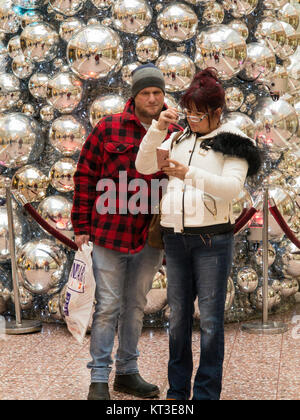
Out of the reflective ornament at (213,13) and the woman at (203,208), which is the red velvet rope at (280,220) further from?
the woman at (203,208)

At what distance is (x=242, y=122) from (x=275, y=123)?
0.25m

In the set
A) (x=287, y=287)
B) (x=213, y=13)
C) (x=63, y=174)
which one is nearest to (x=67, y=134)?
(x=63, y=174)

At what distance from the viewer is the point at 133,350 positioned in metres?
3.41

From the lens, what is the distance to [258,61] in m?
4.38

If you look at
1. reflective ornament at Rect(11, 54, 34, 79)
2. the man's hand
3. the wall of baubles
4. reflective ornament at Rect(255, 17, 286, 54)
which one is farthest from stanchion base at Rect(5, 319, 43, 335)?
reflective ornament at Rect(255, 17, 286, 54)

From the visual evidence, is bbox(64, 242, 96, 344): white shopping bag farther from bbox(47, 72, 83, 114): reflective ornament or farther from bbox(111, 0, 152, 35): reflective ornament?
bbox(111, 0, 152, 35): reflective ornament

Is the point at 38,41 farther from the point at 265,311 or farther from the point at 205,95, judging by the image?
the point at 265,311

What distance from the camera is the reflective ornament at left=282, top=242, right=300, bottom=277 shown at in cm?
486

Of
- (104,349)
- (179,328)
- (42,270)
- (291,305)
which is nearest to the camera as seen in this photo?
(179,328)

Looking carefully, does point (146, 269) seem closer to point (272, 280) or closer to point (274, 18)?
point (272, 280)

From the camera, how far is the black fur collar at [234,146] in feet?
9.07

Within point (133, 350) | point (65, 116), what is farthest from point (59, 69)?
point (133, 350)

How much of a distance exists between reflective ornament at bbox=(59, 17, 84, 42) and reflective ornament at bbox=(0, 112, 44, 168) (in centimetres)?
59

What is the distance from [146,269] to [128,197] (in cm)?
37
